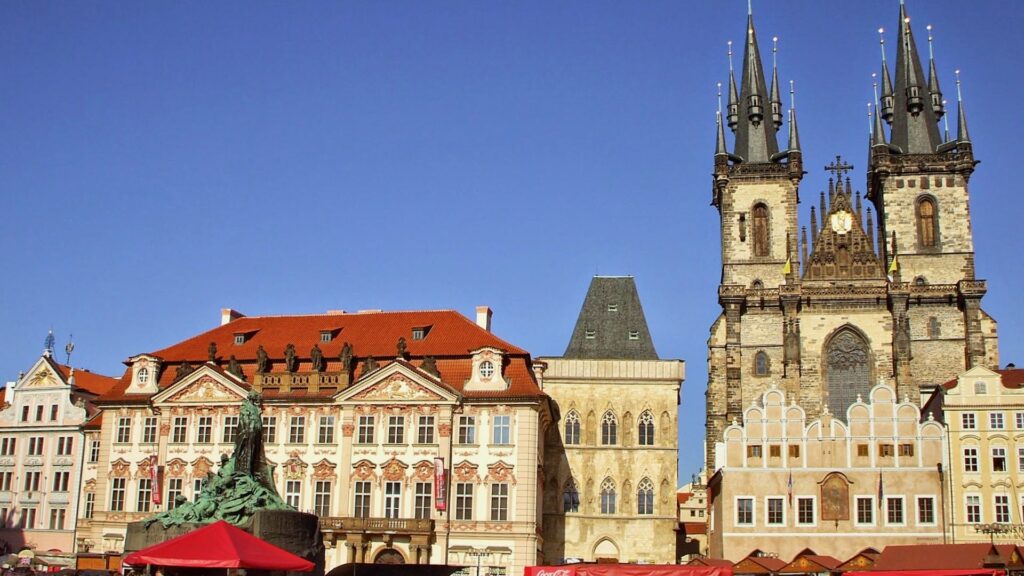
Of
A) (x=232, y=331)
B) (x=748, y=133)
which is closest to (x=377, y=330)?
(x=232, y=331)

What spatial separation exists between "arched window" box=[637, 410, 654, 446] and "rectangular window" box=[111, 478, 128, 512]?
2359 centimetres

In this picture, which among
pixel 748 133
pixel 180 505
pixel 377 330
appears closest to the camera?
pixel 180 505

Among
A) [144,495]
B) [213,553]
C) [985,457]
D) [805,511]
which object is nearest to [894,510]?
[805,511]

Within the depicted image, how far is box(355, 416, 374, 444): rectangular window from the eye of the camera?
4856 centimetres

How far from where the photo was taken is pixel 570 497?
2100 inches

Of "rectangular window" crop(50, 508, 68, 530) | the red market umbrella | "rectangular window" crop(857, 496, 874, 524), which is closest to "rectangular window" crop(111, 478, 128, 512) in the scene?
"rectangular window" crop(50, 508, 68, 530)

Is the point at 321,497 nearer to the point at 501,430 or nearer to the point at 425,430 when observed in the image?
the point at 425,430

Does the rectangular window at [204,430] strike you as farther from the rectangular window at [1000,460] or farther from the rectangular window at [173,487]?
the rectangular window at [1000,460]

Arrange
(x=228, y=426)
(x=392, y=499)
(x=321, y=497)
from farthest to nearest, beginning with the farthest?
(x=228, y=426) → (x=321, y=497) → (x=392, y=499)

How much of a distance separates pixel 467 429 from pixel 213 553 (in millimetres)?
27277

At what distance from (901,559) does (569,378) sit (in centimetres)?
1996

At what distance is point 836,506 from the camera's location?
4859cm

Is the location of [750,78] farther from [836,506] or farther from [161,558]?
[161,558]

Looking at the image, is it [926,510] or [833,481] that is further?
[833,481]
